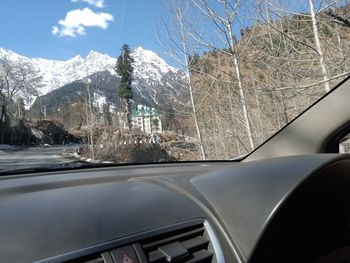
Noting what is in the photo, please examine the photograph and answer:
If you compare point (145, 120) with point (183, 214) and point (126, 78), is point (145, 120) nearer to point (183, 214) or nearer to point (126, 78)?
point (126, 78)

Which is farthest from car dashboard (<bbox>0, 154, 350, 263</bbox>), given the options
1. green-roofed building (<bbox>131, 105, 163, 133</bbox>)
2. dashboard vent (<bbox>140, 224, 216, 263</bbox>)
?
green-roofed building (<bbox>131, 105, 163, 133</bbox>)

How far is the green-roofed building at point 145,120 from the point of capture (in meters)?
2.70

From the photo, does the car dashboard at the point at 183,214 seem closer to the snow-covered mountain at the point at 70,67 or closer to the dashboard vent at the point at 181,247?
the dashboard vent at the point at 181,247

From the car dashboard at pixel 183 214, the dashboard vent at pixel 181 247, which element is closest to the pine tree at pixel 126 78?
the car dashboard at pixel 183 214

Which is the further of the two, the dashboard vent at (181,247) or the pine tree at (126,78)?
the pine tree at (126,78)

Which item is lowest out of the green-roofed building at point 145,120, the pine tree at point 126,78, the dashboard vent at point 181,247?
the dashboard vent at point 181,247

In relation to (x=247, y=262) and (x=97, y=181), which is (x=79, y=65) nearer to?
(x=97, y=181)

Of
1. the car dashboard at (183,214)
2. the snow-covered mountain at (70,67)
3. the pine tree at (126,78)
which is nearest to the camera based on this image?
the car dashboard at (183,214)

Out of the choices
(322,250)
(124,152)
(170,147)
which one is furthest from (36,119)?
(322,250)

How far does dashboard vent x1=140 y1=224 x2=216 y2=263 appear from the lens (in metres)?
1.42

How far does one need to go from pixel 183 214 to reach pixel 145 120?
1208 millimetres

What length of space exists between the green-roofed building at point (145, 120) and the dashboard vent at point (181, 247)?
1.16 m

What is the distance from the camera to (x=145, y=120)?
277 centimetres

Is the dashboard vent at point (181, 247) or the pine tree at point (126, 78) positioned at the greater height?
the pine tree at point (126, 78)
